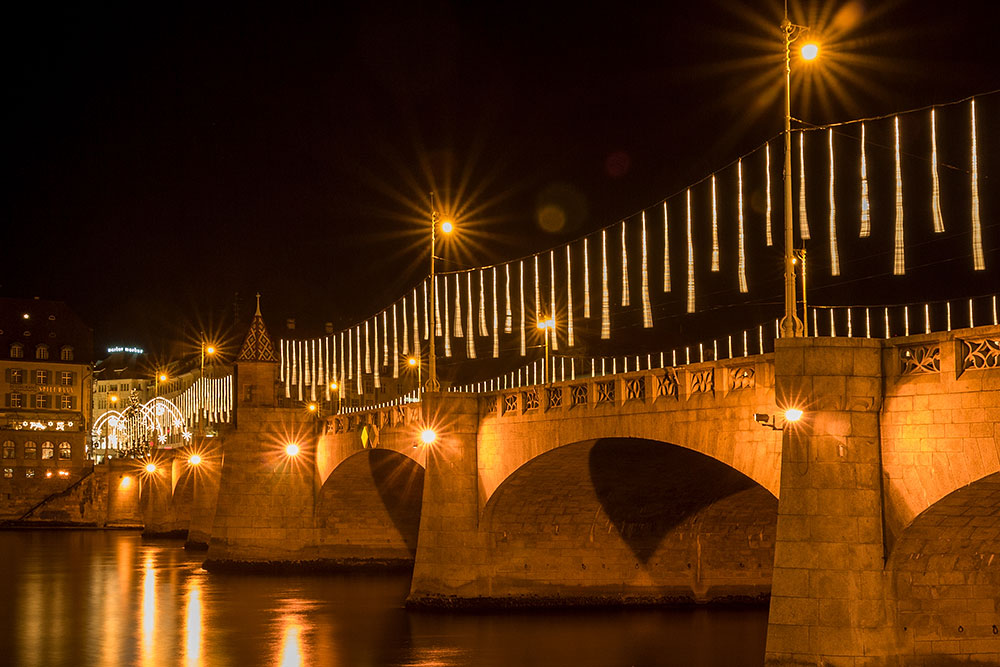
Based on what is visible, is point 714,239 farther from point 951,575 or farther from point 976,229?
point 951,575

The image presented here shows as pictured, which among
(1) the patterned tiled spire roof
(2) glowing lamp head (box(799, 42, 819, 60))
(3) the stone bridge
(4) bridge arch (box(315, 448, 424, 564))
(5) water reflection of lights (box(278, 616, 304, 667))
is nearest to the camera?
(2) glowing lamp head (box(799, 42, 819, 60))

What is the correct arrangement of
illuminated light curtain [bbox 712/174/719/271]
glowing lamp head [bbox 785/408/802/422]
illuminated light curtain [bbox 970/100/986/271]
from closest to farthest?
illuminated light curtain [bbox 970/100/986/271] → glowing lamp head [bbox 785/408/802/422] → illuminated light curtain [bbox 712/174/719/271]

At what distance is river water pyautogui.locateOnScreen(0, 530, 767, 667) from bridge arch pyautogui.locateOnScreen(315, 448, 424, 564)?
4.88 meters

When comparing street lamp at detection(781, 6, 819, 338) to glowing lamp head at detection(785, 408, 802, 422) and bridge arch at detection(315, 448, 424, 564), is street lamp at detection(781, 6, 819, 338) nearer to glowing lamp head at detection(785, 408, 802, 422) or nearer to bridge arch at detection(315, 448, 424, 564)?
glowing lamp head at detection(785, 408, 802, 422)

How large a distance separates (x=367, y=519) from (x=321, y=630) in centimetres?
1920

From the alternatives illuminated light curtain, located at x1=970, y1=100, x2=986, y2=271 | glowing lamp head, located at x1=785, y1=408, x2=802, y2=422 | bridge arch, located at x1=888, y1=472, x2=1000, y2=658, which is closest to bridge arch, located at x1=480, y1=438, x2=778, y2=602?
bridge arch, located at x1=888, y1=472, x2=1000, y2=658

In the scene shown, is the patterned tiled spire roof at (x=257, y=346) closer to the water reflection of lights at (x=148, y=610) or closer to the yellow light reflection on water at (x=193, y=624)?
the water reflection of lights at (x=148, y=610)

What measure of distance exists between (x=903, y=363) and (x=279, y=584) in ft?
99.5

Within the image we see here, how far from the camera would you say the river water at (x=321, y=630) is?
91.1 ft

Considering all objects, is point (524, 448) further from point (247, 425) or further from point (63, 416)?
point (63, 416)

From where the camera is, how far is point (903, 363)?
19.7m

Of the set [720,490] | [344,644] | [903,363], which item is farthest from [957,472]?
[344,644]

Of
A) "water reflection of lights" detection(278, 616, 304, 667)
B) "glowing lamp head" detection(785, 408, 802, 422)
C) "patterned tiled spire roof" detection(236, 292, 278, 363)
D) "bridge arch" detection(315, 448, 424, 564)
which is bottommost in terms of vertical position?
"water reflection of lights" detection(278, 616, 304, 667)

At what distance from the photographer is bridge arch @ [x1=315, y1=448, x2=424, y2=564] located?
165 ft
